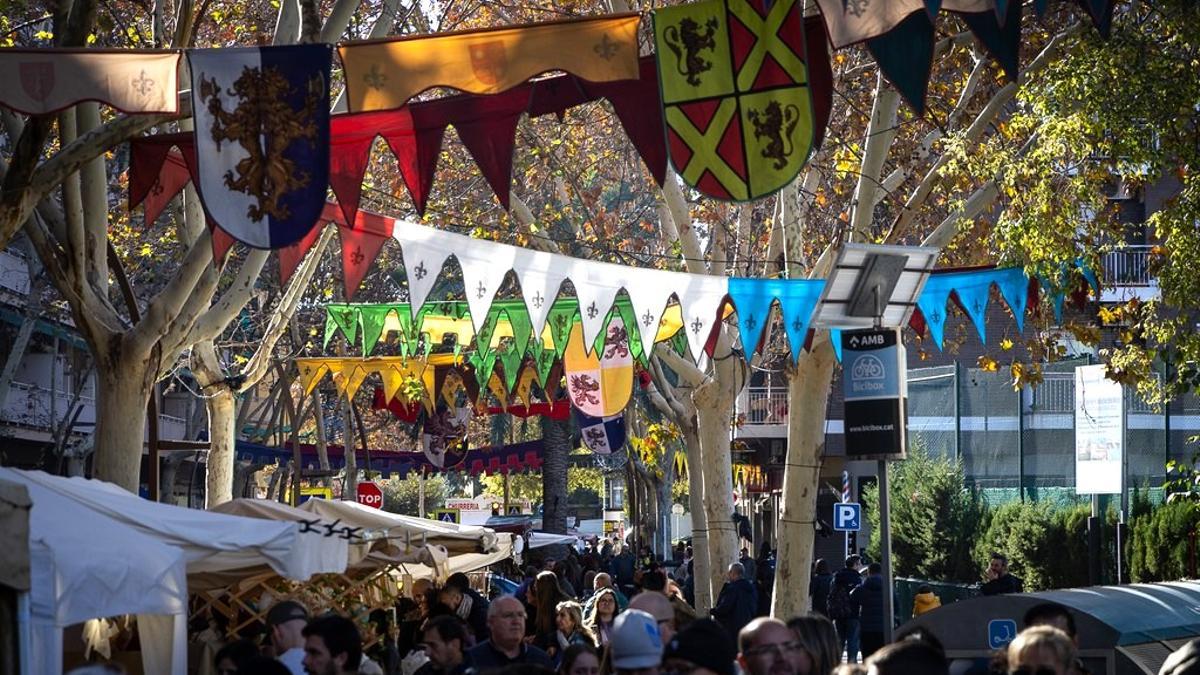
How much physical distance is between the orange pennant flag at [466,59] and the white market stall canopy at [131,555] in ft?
8.59

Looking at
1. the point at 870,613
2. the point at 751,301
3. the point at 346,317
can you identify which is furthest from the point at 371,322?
the point at 751,301

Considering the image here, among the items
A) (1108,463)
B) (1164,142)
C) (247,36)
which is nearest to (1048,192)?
(1164,142)

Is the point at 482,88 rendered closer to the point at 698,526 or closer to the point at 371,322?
the point at 698,526

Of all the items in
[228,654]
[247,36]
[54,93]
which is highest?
[247,36]

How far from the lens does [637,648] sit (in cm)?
699

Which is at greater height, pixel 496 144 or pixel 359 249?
pixel 359 249

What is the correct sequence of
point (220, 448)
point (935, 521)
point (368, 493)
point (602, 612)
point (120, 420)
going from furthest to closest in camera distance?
point (368, 493)
point (935, 521)
point (220, 448)
point (120, 420)
point (602, 612)

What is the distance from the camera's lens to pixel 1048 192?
14.2m

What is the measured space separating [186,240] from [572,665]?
38.0 feet

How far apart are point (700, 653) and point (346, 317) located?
63.5ft

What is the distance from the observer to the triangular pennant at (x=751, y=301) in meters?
16.7

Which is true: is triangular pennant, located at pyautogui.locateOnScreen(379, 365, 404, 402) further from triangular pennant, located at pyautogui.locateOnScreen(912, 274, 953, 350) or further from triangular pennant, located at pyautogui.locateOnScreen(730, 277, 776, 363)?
triangular pennant, located at pyautogui.locateOnScreen(730, 277, 776, 363)

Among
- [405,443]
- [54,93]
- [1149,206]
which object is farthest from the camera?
[405,443]

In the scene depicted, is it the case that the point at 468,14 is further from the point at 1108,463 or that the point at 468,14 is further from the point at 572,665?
the point at 572,665
